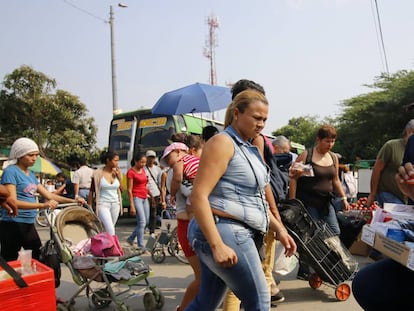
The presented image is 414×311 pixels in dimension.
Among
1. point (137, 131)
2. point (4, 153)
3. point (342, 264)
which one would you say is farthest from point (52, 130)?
point (342, 264)

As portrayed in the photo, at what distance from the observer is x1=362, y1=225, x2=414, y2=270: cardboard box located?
184 cm

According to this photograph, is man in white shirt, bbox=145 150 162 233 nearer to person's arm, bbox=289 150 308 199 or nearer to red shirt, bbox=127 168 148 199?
red shirt, bbox=127 168 148 199

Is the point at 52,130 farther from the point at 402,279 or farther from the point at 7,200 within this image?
the point at 402,279

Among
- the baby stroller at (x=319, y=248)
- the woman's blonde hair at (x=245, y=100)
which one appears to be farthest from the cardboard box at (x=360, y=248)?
the woman's blonde hair at (x=245, y=100)

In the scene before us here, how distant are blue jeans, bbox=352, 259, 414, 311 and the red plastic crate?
2.00 metres

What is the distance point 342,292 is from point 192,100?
476 cm

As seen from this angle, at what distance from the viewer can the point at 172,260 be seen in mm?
6707

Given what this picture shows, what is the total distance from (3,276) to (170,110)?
18.2 feet

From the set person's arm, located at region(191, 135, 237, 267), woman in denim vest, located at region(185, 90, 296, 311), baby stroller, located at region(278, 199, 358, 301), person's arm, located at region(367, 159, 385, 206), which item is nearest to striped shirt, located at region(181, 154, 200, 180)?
baby stroller, located at region(278, 199, 358, 301)

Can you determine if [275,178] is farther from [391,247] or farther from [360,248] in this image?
[360,248]

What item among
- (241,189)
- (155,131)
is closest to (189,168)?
(241,189)

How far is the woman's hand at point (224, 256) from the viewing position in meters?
2.05

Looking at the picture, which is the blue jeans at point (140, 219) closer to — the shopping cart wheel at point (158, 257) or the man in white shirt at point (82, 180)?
the shopping cart wheel at point (158, 257)

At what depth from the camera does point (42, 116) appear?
22.2 meters
